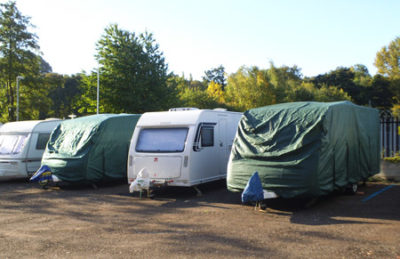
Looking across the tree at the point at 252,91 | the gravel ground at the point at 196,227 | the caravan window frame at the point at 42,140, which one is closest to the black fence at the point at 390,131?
the gravel ground at the point at 196,227

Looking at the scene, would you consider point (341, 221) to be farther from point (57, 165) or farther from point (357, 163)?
point (57, 165)

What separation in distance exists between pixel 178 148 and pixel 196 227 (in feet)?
12.9

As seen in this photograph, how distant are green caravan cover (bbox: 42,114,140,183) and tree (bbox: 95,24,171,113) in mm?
12231

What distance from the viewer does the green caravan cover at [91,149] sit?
43.1 feet

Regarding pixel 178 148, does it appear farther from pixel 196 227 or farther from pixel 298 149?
pixel 196 227

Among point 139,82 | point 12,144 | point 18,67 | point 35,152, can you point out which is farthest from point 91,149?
point 18,67

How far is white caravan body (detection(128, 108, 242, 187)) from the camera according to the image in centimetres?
1119

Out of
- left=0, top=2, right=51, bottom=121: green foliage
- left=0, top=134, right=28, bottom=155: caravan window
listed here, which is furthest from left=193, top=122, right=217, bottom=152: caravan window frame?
left=0, top=2, right=51, bottom=121: green foliage

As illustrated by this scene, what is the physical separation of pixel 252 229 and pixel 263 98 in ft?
99.6

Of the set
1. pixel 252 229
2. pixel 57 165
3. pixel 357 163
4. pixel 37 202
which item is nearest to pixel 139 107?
pixel 57 165

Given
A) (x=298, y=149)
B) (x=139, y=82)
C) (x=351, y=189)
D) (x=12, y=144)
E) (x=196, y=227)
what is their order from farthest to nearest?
(x=139, y=82) < (x=12, y=144) < (x=351, y=189) < (x=298, y=149) < (x=196, y=227)

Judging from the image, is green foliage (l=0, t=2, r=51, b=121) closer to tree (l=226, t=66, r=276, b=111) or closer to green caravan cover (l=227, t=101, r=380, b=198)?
tree (l=226, t=66, r=276, b=111)

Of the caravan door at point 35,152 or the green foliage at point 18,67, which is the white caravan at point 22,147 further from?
the green foliage at point 18,67

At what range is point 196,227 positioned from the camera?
7.70 m
